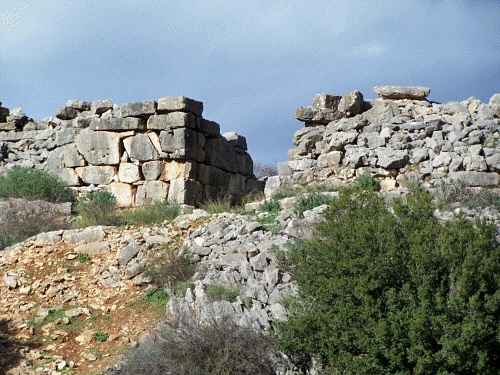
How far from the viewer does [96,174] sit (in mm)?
16438

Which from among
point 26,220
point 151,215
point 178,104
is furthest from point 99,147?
point 151,215

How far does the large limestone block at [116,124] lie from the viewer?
52.1 feet

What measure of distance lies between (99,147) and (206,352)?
1035cm

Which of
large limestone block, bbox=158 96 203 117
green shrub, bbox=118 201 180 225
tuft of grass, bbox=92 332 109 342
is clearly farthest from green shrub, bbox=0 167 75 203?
tuft of grass, bbox=92 332 109 342

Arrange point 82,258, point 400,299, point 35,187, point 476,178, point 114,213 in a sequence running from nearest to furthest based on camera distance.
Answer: point 400,299, point 82,258, point 476,178, point 114,213, point 35,187

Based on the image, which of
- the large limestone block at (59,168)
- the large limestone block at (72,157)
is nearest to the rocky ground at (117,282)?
the large limestone block at (59,168)

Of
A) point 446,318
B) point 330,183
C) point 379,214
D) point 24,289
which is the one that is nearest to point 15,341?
point 24,289

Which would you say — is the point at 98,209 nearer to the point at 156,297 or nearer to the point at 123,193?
the point at 123,193

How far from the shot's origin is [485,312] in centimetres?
641

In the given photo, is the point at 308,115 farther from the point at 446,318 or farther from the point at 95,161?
the point at 446,318

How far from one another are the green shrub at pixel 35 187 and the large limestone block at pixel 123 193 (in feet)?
3.74

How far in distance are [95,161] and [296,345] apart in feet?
35.2

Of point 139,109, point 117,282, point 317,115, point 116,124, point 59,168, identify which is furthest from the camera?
point 59,168

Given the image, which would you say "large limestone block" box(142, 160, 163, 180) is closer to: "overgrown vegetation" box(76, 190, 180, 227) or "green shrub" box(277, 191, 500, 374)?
"overgrown vegetation" box(76, 190, 180, 227)
